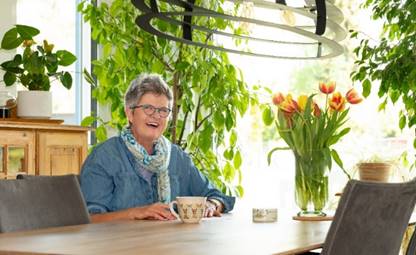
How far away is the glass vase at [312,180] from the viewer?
2982 millimetres

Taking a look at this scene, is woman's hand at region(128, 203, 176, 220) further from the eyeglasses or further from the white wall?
the white wall

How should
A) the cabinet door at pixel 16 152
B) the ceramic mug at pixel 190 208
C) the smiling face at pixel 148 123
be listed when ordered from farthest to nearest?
the cabinet door at pixel 16 152 → the smiling face at pixel 148 123 → the ceramic mug at pixel 190 208

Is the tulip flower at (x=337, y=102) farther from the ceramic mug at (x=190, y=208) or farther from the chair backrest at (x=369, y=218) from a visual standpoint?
the chair backrest at (x=369, y=218)

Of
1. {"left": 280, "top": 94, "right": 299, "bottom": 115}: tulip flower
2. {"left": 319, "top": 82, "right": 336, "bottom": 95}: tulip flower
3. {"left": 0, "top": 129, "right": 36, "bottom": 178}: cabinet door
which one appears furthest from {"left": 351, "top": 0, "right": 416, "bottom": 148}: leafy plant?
{"left": 0, "top": 129, "right": 36, "bottom": 178}: cabinet door

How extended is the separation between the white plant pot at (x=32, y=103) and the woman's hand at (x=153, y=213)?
153cm

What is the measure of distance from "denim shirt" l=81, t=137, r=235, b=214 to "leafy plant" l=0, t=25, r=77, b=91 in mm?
1168

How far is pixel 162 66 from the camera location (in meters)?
4.86

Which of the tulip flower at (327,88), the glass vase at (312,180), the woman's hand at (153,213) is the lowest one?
the woman's hand at (153,213)

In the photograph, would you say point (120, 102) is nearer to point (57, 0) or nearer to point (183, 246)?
point (57, 0)

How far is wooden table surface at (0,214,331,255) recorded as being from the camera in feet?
6.73

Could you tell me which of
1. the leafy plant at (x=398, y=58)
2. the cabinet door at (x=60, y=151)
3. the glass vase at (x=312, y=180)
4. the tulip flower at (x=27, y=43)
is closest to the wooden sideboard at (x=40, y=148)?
the cabinet door at (x=60, y=151)

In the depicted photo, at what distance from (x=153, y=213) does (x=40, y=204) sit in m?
0.45

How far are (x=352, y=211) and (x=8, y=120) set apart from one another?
102 inches

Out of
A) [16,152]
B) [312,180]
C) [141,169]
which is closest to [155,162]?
[141,169]
